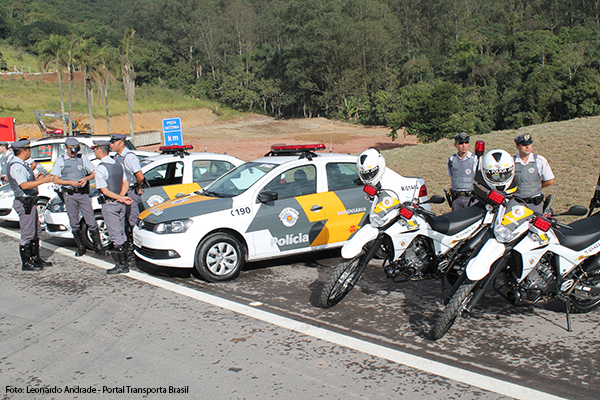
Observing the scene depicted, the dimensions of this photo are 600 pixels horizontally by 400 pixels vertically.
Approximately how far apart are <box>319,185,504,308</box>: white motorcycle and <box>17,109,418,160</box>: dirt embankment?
3437 cm

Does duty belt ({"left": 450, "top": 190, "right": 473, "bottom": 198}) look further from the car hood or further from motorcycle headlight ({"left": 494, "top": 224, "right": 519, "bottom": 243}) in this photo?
the car hood

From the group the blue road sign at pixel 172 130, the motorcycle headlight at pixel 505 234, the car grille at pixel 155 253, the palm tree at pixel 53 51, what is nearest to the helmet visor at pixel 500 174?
the motorcycle headlight at pixel 505 234

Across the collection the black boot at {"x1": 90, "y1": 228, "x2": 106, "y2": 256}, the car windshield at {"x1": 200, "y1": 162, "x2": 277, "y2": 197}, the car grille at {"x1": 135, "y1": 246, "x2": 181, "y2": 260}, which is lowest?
the black boot at {"x1": 90, "y1": 228, "x2": 106, "y2": 256}

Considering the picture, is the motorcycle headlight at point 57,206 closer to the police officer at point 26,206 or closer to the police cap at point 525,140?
the police officer at point 26,206

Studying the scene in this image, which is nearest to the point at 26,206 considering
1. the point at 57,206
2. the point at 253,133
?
the point at 57,206

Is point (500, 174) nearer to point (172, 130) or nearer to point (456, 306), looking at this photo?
point (456, 306)

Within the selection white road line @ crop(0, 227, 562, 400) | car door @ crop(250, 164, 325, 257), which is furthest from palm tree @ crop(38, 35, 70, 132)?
white road line @ crop(0, 227, 562, 400)

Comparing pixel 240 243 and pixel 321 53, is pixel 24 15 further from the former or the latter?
pixel 240 243

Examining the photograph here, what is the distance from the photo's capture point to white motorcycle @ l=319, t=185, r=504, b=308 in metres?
5.60

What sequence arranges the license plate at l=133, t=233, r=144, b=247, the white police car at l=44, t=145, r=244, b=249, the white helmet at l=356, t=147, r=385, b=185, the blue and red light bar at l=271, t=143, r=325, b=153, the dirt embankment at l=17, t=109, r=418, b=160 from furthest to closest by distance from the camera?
the dirt embankment at l=17, t=109, r=418, b=160, the white police car at l=44, t=145, r=244, b=249, the blue and red light bar at l=271, t=143, r=325, b=153, the license plate at l=133, t=233, r=144, b=247, the white helmet at l=356, t=147, r=385, b=185

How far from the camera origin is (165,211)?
7242 mm

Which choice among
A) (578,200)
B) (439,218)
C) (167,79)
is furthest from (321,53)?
(439,218)

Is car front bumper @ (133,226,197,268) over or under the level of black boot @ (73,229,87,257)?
over

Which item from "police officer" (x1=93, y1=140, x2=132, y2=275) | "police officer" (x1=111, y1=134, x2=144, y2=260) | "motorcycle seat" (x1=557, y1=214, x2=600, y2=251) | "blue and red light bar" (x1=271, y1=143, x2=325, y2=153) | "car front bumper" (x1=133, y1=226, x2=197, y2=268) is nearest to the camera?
"motorcycle seat" (x1=557, y1=214, x2=600, y2=251)
